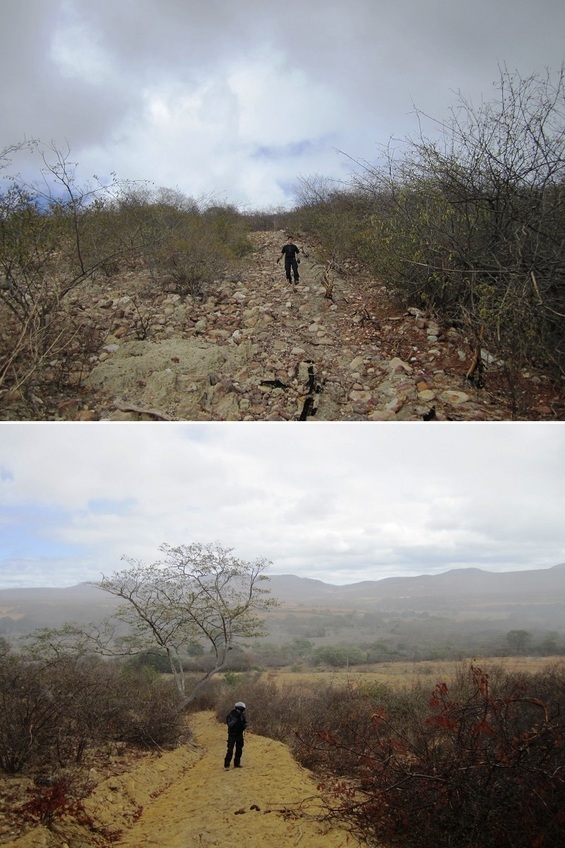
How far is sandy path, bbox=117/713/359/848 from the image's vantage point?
3.40 metres

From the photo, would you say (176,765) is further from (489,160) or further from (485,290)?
(489,160)

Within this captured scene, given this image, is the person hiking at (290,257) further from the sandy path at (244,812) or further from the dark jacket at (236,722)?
the sandy path at (244,812)

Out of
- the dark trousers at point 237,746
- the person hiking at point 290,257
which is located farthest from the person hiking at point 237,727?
the person hiking at point 290,257

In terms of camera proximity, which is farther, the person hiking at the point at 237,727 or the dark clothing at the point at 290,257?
the dark clothing at the point at 290,257

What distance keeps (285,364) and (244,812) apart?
11.8 ft

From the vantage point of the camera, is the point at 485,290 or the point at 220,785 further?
the point at 220,785

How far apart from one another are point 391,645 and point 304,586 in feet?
4.54

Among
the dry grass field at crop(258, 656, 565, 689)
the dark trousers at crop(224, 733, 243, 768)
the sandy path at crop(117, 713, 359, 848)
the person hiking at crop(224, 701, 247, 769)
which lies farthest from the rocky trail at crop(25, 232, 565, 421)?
the dark trousers at crop(224, 733, 243, 768)

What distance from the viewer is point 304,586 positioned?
747cm

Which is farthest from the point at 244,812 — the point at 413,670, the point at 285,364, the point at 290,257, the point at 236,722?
the point at 290,257

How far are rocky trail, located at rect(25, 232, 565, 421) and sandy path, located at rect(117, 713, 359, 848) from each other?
2.82m

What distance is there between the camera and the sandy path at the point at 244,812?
3.40 meters

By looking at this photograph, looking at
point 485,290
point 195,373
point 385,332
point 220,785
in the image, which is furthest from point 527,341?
point 220,785

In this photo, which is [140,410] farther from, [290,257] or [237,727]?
[290,257]
